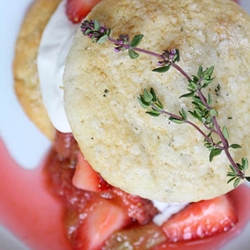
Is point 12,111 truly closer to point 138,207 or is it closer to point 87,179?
point 87,179

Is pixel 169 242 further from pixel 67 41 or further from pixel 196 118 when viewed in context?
pixel 67 41

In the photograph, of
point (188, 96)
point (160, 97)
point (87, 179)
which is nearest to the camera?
point (188, 96)

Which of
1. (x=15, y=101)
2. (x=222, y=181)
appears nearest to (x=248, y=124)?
(x=222, y=181)

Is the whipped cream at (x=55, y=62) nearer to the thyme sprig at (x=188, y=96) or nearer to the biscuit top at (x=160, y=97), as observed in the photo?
the biscuit top at (x=160, y=97)

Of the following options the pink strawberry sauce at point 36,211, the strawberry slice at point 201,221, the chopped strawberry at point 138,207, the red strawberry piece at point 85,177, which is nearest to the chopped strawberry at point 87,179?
the red strawberry piece at point 85,177

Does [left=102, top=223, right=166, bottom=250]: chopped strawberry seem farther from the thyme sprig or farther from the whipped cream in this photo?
the thyme sprig

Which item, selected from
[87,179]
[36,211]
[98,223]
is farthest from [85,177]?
[36,211]

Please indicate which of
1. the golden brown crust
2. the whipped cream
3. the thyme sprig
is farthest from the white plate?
the thyme sprig
